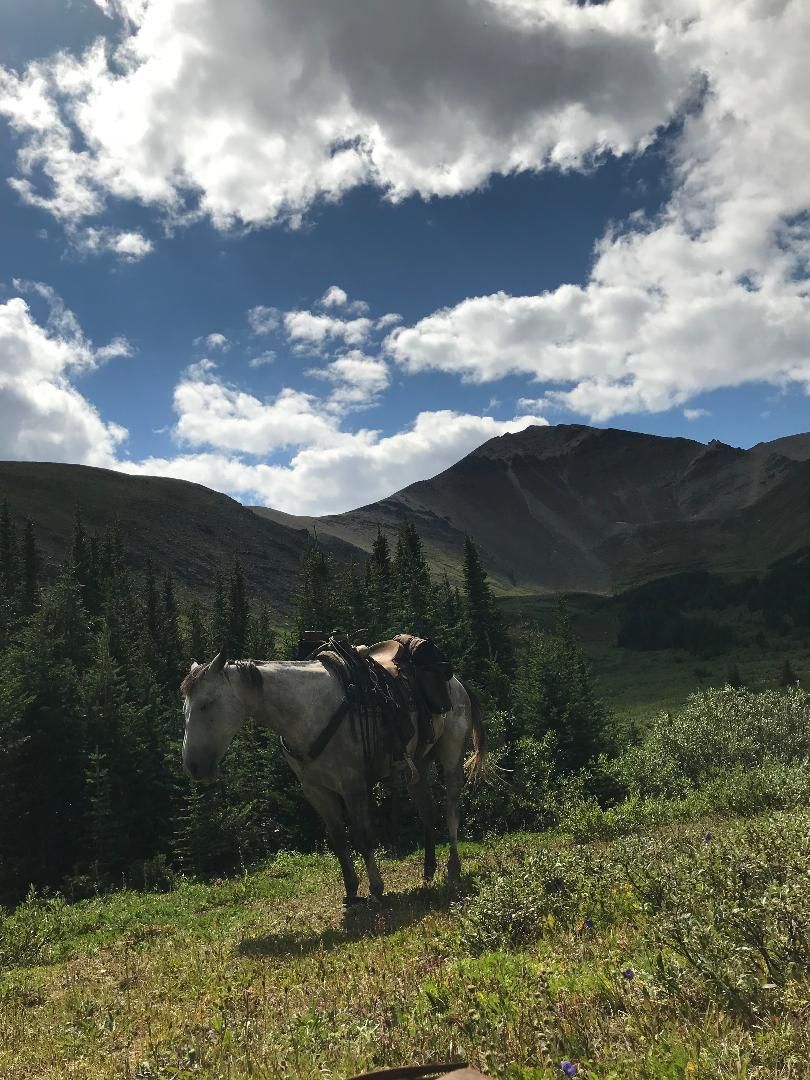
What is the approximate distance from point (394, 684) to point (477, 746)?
3160 millimetres

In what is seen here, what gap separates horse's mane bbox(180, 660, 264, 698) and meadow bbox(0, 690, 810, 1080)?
120 inches

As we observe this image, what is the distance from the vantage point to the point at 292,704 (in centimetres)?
838

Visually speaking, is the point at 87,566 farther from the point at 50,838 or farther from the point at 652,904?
the point at 652,904

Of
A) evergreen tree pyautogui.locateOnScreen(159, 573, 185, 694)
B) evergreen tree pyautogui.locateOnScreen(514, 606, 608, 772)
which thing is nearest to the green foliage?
evergreen tree pyautogui.locateOnScreen(514, 606, 608, 772)

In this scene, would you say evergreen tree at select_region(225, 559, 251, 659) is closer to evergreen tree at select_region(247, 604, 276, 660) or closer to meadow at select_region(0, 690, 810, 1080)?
evergreen tree at select_region(247, 604, 276, 660)

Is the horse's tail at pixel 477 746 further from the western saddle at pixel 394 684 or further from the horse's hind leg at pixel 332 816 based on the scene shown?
the horse's hind leg at pixel 332 816

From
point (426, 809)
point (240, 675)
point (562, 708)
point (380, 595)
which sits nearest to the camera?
point (240, 675)

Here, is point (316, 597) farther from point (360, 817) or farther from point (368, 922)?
point (368, 922)

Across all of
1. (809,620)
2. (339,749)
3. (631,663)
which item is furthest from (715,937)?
(809,620)

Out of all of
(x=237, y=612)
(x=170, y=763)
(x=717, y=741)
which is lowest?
(x=717, y=741)

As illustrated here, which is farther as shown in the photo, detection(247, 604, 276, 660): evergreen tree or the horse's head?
detection(247, 604, 276, 660): evergreen tree

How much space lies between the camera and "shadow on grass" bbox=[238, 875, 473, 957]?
23.4ft

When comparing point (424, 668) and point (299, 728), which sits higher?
point (424, 668)

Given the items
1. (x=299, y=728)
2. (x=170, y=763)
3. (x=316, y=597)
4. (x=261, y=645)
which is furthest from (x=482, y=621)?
(x=299, y=728)
